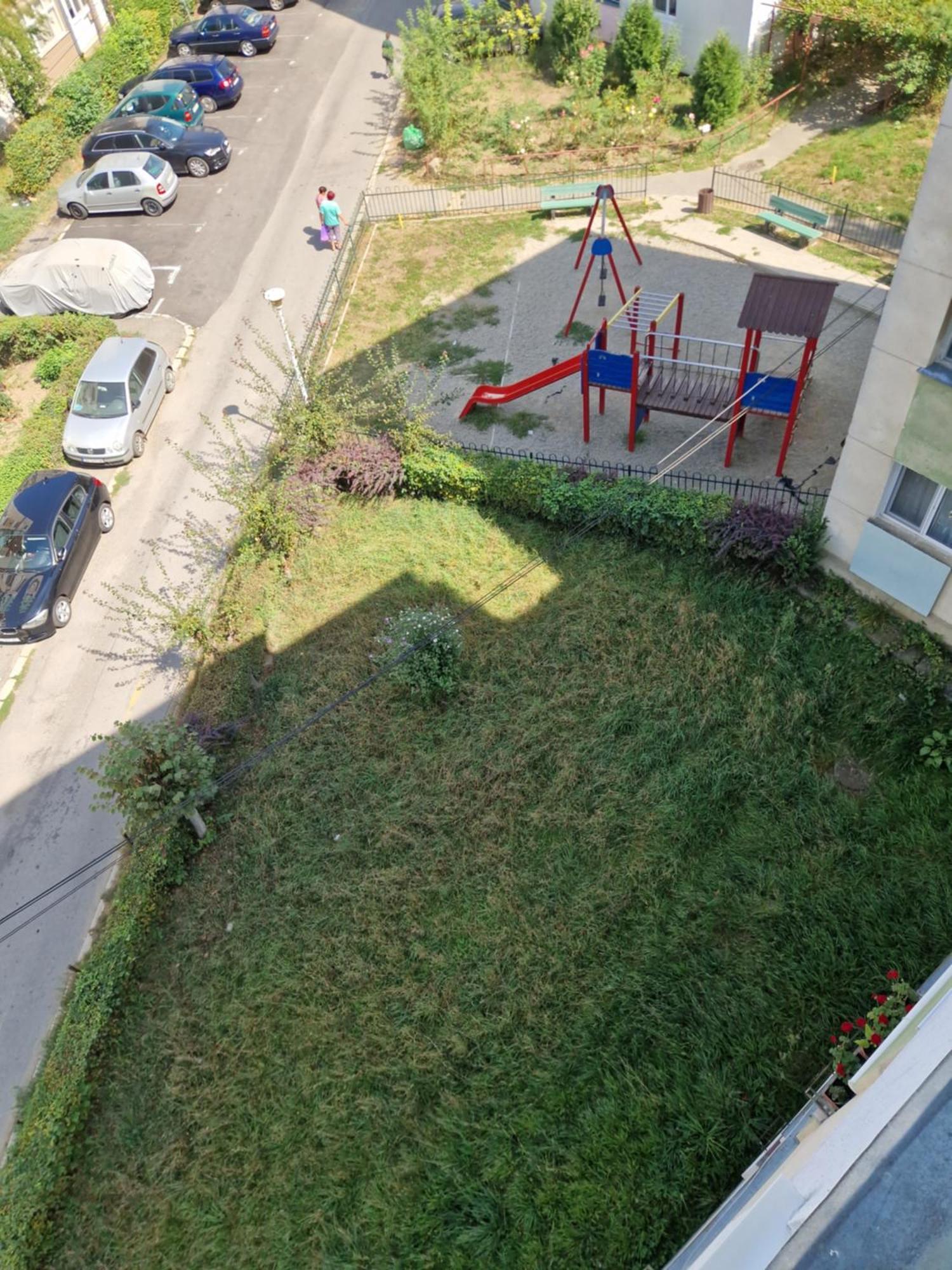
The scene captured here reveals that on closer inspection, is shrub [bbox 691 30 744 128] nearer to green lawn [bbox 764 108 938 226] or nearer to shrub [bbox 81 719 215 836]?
green lawn [bbox 764 108 938 226]

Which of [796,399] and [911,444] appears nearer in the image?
[911,444]

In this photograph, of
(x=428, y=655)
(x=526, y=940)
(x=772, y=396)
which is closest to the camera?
(x=526, y=940)

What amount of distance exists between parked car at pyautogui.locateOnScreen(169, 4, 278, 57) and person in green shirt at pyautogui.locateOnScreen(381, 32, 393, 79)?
4.52 m

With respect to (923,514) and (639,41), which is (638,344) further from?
(639,41)

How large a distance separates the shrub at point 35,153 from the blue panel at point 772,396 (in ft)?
79.1

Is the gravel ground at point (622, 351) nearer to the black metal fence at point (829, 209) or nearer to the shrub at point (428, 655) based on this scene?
the black metal fence at point (829, 209)

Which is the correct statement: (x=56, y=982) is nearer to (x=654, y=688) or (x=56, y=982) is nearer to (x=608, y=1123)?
(x=608, y=1123)

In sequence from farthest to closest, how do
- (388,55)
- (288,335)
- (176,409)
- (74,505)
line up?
1. (388,55)
2. (176,409)
3. (74,505)
4. (288,335)

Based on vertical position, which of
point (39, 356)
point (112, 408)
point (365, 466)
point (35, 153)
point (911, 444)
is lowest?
point (39, 356)

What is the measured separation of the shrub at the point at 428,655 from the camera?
13367 millimetres

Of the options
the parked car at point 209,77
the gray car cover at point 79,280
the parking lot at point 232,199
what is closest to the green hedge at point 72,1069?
the parking lot at point 232,199

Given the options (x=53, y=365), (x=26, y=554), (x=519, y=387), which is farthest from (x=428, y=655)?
(x=53, y=365)

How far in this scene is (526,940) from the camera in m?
10.9

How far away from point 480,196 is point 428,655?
57.5ft
